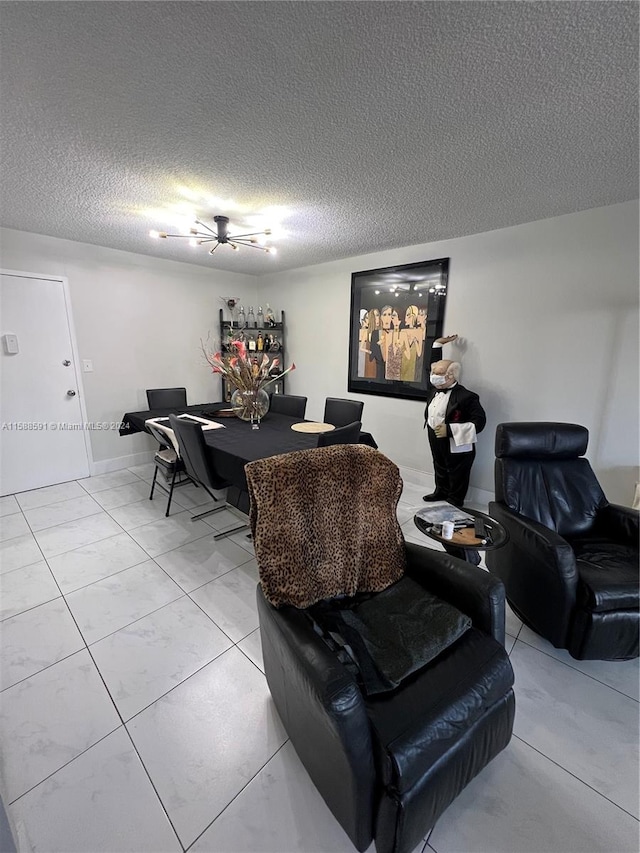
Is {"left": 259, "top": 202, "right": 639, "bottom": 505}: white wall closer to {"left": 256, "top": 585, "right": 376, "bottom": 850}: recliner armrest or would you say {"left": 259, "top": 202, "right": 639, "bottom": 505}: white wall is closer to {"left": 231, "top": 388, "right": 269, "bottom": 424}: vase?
{"left": 231, "top": 388, "right": 269, "bottom": 424}: vase

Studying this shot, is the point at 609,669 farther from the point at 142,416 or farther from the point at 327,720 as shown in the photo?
the point at 142,416

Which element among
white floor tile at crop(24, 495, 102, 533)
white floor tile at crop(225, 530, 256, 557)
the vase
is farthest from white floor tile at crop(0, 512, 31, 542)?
the vase

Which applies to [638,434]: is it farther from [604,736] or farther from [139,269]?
[139,269]

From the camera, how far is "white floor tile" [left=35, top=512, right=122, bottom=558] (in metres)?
2.51

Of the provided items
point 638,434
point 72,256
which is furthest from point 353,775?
point 72,256

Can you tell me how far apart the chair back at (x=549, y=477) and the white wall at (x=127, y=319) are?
3.86 metres

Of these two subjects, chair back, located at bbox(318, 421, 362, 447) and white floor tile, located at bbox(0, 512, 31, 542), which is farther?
white floor tile, located at bbox(0, 512, 31, 542)

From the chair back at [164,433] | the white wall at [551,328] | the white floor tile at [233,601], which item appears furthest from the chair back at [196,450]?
the white wall at [551,328]

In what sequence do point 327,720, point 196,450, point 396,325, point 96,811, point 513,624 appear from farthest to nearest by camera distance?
point 396,325 → point 196,450 → point 513,624 → point 96,811 → point 327,720

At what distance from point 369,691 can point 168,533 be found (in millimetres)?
2216

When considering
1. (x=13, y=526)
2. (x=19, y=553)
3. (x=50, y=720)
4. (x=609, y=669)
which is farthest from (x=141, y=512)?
(x=609, y=669)

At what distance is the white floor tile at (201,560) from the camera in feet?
7.23

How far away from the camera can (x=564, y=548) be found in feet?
4.98

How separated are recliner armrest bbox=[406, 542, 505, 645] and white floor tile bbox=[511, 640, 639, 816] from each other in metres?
0.51
